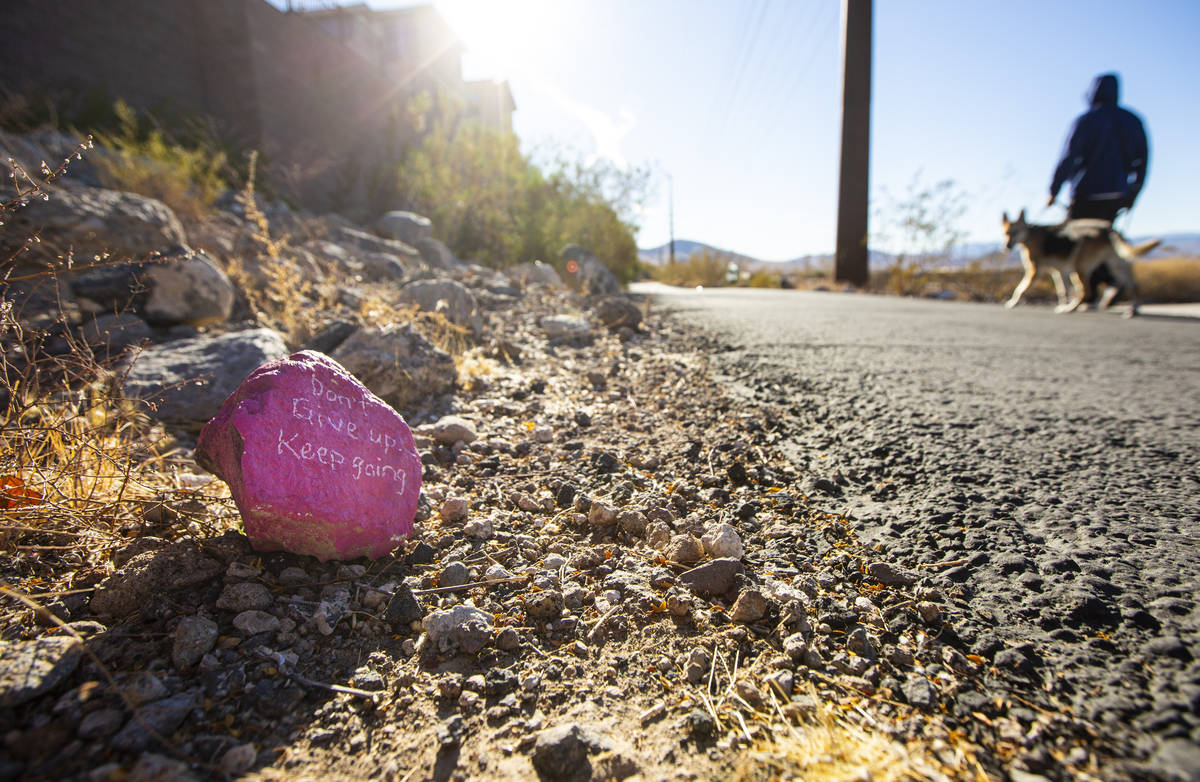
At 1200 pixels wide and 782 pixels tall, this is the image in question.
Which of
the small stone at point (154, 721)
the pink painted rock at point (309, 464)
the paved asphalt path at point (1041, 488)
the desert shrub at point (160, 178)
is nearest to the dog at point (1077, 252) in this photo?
the paved asphalt path at point (1041, 488)

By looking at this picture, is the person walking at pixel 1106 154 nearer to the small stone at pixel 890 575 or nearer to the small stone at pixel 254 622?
the small stone at pixel 890 575

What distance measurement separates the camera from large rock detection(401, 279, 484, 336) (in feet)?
10.9

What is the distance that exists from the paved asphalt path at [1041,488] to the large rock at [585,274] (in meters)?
3.58

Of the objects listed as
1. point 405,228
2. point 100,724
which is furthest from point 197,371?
point 405,228

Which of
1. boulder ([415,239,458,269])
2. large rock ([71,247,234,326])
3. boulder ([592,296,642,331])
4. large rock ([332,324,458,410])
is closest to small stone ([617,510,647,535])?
large rock ([332,324,458,410])

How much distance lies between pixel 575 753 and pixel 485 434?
1.36 meters

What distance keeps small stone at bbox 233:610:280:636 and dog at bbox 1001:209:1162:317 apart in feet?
24.9

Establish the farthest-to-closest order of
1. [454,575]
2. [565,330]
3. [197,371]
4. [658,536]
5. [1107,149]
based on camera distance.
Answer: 1. [1107,149]
2. [565,330]
3. [197,371]
4. [658,536]
5. [454,575]

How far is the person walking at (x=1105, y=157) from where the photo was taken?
6148 millimetres

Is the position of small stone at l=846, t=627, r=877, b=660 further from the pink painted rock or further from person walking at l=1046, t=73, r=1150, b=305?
person walking at l=1046, t=73, r=1150, b=305

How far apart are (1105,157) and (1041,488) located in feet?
23.2

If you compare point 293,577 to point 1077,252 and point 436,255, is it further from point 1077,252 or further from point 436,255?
point 1077,252

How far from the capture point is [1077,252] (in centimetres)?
632

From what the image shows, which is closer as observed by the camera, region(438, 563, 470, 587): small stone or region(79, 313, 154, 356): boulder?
region(438, 563, 470, 587): small stone
